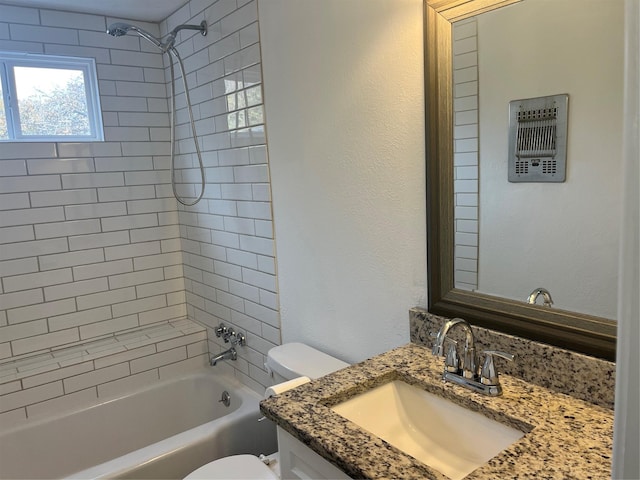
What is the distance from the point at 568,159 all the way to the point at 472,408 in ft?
2.09

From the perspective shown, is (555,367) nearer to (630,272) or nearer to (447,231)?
(447,231)

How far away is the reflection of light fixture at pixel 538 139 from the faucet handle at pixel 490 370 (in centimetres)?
44

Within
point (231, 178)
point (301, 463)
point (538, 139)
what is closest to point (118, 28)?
point (231, 178)

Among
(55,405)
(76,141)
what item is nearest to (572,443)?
(55,405)

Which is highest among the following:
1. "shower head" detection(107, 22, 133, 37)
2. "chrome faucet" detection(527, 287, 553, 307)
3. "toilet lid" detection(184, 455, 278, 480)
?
"shower head" detection(107, 22, 133, 37)

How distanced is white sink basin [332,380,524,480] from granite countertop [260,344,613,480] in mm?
27

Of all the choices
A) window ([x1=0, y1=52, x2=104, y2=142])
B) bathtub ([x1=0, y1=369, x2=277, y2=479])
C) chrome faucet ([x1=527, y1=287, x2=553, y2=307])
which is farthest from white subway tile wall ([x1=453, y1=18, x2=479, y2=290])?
window ([x1=0, y1=52, x2=104, y2=142])

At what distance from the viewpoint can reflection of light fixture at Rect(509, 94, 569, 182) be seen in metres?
1.13

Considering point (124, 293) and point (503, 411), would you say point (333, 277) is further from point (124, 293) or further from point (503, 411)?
point (124, 293)

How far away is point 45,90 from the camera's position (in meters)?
2.62

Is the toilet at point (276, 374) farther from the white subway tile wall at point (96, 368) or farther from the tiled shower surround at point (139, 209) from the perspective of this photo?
the white subway tile wall at point (96, 368)

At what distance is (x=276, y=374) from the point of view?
6.21ft

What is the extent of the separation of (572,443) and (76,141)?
2679 mm

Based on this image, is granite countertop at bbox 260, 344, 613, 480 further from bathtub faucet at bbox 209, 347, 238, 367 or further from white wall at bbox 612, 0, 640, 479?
bathtub faucet at bbox 209, 347, 238, 367
